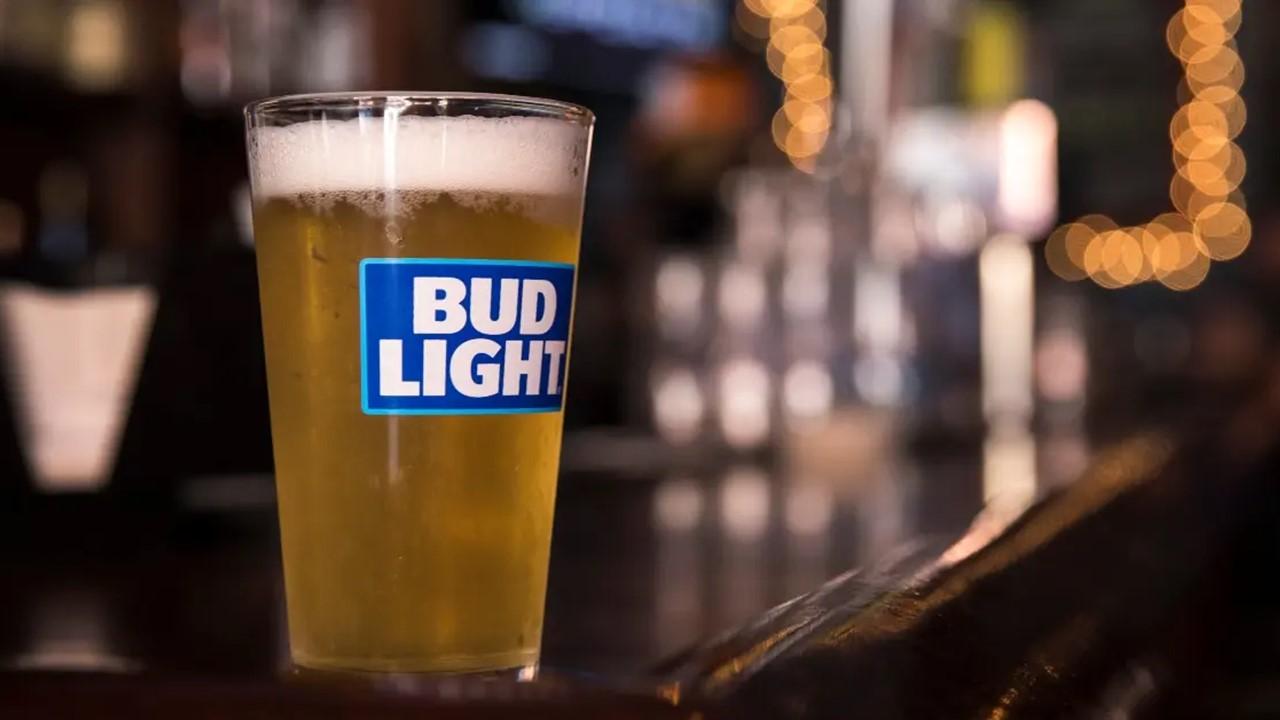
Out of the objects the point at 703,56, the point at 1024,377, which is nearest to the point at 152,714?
the point at 1024,377

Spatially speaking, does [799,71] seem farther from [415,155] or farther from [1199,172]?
[1199,172]

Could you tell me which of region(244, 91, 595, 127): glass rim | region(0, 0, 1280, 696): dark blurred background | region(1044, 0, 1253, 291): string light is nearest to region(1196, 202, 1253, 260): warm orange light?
region(1044, 0, 1253, 291): string light

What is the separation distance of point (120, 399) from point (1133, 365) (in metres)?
5.45

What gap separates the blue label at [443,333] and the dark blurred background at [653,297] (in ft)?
0.35

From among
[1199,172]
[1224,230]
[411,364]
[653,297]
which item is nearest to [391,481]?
[411,364]

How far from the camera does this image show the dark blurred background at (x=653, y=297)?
1138 millimetres

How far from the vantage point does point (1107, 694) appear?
2.50ft

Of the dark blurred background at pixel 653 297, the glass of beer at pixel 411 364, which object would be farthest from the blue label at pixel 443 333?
the dark blurred background at pixel 653 297

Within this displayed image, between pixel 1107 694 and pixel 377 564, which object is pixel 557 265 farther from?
pixel 1107 694

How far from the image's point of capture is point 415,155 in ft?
1.98

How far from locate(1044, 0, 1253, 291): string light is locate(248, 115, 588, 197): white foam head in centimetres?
695

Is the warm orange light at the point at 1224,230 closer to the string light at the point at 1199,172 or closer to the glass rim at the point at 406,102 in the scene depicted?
the string light at the point at 1199,172

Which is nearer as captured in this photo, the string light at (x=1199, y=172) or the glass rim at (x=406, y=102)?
Answer: the glass rim at (x=406, y=102)

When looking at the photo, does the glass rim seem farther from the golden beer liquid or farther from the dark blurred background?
the dark blurred background
